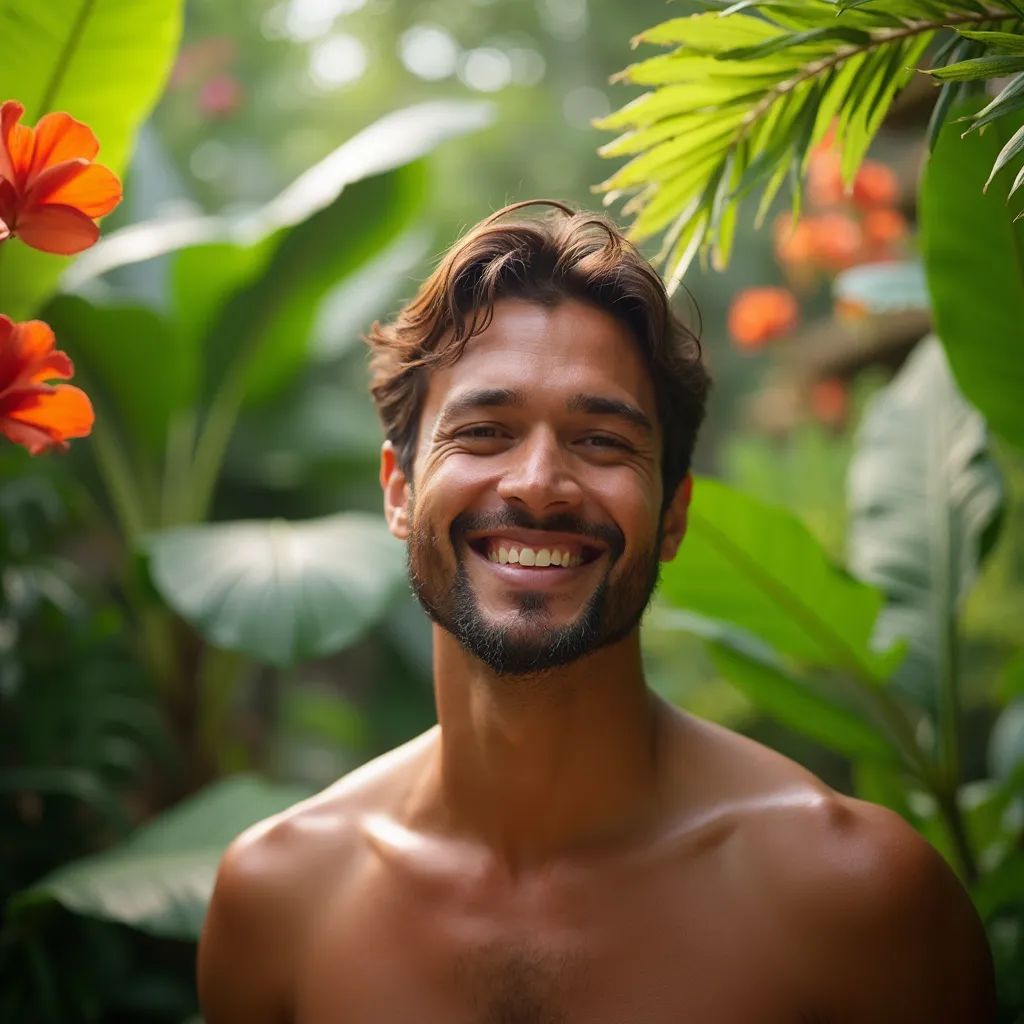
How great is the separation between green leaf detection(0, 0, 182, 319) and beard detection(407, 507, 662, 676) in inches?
40.6

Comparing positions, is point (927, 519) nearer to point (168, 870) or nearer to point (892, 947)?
point (892, 947)

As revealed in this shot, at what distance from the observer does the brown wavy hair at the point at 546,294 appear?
1466 mm

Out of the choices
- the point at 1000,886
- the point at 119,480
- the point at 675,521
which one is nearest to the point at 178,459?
the point at 119,480

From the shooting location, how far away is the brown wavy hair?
1.47 metres

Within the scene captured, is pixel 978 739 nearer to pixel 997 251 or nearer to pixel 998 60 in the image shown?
pixel 997 251

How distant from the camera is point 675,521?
159 centimetres

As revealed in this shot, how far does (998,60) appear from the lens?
1.21 m

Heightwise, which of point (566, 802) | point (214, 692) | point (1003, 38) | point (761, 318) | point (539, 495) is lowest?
point (214, 692)

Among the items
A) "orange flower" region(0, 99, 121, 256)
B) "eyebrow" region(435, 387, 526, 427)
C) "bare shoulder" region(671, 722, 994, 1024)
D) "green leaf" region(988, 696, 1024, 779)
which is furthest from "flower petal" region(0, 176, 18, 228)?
"green leaf" region(988, 696, 1024, 779)

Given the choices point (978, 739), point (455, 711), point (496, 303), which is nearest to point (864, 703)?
point (455, 711)

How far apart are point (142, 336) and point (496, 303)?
5.63 ft

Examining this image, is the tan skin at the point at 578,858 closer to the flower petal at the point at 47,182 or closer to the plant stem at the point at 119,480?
the flower petal at the point at 47,182

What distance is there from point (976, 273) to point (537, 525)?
814 millimetres

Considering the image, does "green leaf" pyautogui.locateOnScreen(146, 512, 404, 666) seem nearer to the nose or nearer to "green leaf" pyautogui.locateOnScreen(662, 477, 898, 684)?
"green leaf" pyautogui.locateOnScreen(662, 477, 898, 684)
